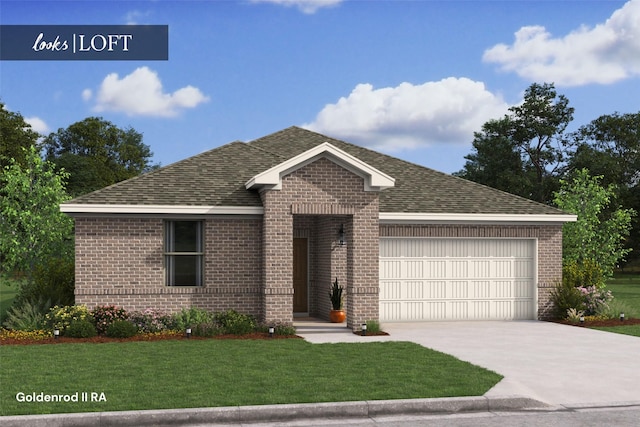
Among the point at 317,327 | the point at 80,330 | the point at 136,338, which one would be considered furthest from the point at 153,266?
the point at 317,327

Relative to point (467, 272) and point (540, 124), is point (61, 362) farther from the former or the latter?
point (540, 124)

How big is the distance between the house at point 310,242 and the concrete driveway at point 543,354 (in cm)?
111

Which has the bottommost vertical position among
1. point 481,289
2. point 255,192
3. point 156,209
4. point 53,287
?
point 481,289

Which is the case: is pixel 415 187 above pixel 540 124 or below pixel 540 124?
below

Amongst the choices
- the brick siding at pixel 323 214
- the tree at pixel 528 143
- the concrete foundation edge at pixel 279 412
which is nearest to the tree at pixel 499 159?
the tree at pixel 528 143

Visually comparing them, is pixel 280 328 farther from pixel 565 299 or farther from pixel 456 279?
pixel 565 299

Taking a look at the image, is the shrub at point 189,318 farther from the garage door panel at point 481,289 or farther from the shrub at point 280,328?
the garage door panel at point 481,289

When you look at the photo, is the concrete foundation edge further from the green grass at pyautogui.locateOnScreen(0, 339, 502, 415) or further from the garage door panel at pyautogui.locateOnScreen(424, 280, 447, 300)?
the garage door panel at pyautogui.locateOnScreen(424, 280, 447, 300)

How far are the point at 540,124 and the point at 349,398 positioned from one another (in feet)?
146

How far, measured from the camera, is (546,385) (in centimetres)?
1182

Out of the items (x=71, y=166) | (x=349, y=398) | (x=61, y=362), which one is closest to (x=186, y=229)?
(x=61, y=362)

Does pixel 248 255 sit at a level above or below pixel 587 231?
below

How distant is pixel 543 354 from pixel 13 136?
156ft

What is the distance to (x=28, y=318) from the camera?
60.8 ft
